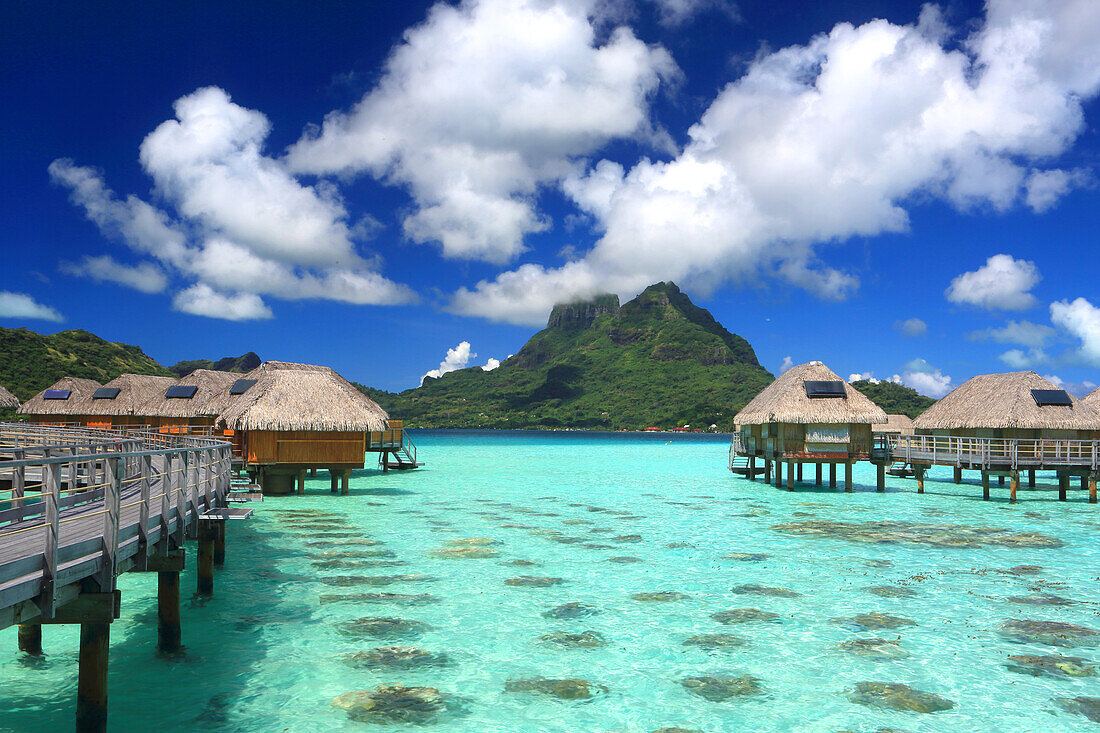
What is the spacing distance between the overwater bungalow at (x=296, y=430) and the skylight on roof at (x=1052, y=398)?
96.2 ft

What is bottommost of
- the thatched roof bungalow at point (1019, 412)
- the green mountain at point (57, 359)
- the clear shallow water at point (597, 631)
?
the clear shallow water at point (597, 631)

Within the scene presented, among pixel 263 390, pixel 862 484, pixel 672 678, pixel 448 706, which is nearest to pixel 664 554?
pixel 672 678

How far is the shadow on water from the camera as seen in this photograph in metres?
7.53

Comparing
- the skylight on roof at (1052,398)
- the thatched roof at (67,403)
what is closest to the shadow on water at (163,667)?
the skylight on roof at (1052,398)

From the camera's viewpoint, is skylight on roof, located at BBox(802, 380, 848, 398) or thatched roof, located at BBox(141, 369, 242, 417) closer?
skylight on roof, located at BBox(802, 380, 848, 398)

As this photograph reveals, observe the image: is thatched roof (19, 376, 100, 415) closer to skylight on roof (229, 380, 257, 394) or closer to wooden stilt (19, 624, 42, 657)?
skylight on roof (229, 380, 257, 394)

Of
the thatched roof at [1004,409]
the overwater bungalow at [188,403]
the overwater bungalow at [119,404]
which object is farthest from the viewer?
the overwater bungalow at [119,404]

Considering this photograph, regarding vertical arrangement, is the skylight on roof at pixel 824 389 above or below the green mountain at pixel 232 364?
below

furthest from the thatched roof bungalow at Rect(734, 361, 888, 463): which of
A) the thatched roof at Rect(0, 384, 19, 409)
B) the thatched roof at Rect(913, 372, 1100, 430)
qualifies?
the thatched roof at Rect(0, 384, 19, 409)

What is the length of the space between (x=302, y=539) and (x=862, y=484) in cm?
3207

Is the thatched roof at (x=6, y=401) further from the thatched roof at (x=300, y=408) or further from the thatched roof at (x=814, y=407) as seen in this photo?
the thatched roof at (x=814, y=407)

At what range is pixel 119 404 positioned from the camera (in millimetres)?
42594

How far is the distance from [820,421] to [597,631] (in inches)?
945

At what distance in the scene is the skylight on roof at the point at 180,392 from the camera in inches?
1629
